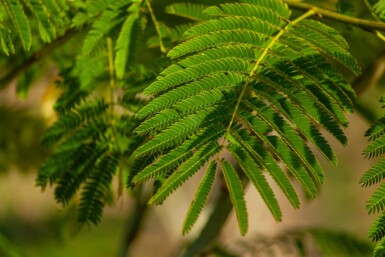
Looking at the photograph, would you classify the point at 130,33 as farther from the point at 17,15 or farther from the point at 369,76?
the point at 369,76

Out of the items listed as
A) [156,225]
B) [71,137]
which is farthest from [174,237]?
[71,137]

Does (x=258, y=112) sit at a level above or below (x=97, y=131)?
below

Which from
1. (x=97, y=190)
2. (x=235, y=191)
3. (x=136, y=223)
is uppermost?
(x=136, y=223)

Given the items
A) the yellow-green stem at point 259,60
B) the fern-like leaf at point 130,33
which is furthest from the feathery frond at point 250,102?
the fern-like leaf at point 130,33

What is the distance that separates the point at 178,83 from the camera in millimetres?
854

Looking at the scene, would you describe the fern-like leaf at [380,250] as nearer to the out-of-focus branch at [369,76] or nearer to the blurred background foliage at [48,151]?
the blurred background foliage at [48,151]

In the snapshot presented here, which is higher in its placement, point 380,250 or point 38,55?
point 38,55

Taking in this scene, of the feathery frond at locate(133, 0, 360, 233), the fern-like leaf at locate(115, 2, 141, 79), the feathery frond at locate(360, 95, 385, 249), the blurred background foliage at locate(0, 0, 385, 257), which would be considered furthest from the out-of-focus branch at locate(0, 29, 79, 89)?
the feathery frond at locate(360, 95, 385, 249)

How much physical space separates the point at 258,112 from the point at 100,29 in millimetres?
278

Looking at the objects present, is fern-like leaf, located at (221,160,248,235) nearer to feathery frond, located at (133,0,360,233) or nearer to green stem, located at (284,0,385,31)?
feathery frond, located at (133,0,360,233)

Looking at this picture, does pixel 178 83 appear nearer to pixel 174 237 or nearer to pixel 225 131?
pixel 225 131

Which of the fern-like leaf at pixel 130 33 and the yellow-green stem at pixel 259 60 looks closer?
the yellow-green stem at pixel 259 60

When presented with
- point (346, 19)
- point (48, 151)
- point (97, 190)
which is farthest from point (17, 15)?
point (48, 151)

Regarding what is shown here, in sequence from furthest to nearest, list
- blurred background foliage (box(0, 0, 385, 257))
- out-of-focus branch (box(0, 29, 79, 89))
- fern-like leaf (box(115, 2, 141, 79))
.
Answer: blurred background foliage (box(0, 0, 385, 257))
out-of-focus branch (box(0, 29, 79, 89))
fern-like leaf (box(115, 2, 141, 79))
